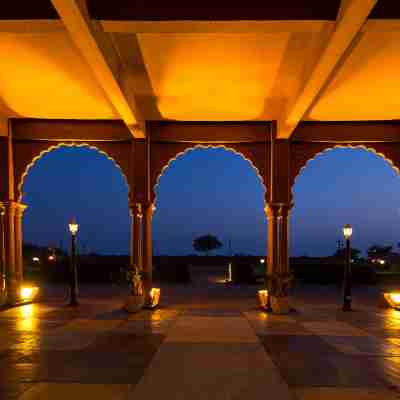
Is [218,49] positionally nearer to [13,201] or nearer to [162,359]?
[162,359]

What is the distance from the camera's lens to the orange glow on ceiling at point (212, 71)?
705 centimetres

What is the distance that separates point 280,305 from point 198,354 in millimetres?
4771

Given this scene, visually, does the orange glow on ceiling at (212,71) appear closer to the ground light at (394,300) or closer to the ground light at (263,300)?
the ground light at (263,300)

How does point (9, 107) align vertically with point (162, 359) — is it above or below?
above

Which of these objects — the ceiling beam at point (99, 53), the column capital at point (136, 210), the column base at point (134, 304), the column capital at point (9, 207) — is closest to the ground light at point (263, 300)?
the column base at point (134, 304)

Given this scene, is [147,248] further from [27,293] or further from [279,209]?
[27,293]

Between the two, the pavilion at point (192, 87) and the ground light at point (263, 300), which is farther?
the ground light at point (263, 300)

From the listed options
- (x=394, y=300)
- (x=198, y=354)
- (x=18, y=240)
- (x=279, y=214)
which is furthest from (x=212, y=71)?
(x=394, y=300)

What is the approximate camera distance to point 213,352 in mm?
6699

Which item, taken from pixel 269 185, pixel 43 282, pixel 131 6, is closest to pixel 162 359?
pixel 131 6

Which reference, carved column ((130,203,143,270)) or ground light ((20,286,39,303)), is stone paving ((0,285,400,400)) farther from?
carved column ((130,203,143,270))

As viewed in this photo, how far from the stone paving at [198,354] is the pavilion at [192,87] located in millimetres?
1845

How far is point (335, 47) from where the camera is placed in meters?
6.38

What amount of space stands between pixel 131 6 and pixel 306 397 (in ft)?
17.9
